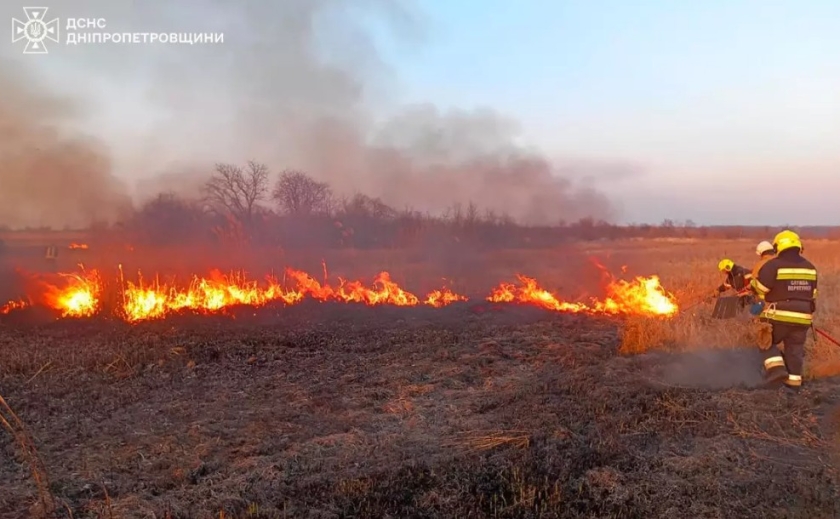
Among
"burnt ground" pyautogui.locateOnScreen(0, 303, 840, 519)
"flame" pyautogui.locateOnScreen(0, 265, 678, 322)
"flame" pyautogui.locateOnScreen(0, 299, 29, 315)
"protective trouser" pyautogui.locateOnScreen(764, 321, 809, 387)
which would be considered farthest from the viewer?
"flame" pyautogui.locateOnScreen(0, 299, 29, 315)

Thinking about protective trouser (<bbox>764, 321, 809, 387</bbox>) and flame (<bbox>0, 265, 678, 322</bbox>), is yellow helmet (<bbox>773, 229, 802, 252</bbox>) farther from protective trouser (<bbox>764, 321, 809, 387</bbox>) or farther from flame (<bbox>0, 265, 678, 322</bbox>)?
flame (<bbox>0, 265, 678, 322</bbox>)

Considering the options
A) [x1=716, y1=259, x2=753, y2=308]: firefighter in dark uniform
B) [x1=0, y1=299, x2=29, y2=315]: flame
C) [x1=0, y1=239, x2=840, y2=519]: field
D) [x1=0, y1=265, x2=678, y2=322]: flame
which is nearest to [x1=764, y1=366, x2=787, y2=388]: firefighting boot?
[x1=0, y1=239, x2=840, y2=519]: field

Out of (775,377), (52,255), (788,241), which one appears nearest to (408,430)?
(775,377)

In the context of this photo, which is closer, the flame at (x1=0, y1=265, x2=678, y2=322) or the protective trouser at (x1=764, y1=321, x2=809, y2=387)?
→ the protective trouser at (x1=764, y1=321, x2=809, y2=387)

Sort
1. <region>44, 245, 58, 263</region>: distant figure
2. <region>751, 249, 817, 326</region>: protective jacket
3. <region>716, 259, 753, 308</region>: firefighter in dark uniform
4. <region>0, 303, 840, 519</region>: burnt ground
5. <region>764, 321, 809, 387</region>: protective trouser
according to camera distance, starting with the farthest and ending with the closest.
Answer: <region>44, 245, 58, 263</region>: distant figure, <region>716, 259, 753, 308</region>: firefighter in dark uniform, <region>764, 321, 809, 387</region>: protective trouser, <region>751, 249, 817, 326</region>: protective jacket, <region>0, 303, 840, 519</region>: burnt ground

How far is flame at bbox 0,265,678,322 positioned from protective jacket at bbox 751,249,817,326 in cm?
561

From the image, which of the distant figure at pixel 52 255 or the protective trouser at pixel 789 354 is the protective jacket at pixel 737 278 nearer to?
the protective trouser at pixel 789 354

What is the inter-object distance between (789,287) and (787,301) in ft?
0.59

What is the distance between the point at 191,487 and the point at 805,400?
714 centimetres

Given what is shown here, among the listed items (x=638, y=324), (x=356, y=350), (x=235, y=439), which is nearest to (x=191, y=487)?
(x=235, y=439)

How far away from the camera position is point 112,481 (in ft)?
17.3

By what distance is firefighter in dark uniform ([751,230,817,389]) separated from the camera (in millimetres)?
7203

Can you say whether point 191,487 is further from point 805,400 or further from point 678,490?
point 805,400

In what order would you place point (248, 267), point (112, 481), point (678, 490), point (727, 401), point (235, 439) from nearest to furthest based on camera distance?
point (678, 490) < point (112, 481) < point (235, 439) < point (727, 401) < point (248, 267)
